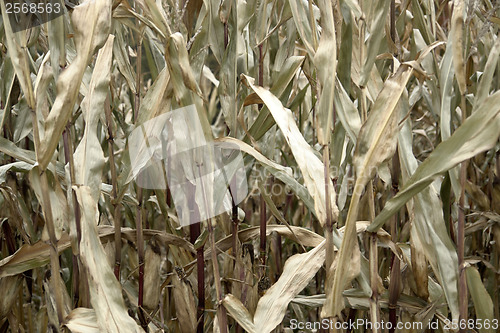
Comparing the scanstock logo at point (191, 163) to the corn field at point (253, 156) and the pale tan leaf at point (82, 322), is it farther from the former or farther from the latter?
the pale tan leaf at point (82, 322)

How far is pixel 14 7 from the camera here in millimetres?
575

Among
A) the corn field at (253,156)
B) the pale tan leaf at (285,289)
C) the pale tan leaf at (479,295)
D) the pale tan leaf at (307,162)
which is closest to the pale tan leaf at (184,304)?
the corn field at (253,156)

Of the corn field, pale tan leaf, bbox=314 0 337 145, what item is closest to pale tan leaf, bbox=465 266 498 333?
the corn field

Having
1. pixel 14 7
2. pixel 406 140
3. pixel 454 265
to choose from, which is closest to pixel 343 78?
pixel 406 140

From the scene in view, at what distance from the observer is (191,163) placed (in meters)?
0.60

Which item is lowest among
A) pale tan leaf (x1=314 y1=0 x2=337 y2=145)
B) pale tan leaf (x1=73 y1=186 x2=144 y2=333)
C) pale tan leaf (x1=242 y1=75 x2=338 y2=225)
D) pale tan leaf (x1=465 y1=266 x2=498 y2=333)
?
pale tan leaf (x1=465 y1=266 x2=498 y2=333)

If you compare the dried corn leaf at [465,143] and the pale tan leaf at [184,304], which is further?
the pale tan leaf at [184,304]

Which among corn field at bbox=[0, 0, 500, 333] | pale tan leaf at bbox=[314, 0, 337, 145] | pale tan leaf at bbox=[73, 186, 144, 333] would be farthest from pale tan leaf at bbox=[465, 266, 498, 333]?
pale tan leaf at bbox=[73, 186, 144, 333]

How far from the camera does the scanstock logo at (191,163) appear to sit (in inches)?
22.6

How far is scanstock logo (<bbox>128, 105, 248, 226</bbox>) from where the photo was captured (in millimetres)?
574

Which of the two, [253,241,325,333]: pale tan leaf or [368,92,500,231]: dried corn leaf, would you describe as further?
[253,241,325,333]: pale tan leaf

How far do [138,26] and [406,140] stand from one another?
1.25 ft

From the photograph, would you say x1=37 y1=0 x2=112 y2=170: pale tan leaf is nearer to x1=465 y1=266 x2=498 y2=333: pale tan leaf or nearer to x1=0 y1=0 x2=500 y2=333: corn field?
x1=0 y1=0 x2=500 y2=333: corn field

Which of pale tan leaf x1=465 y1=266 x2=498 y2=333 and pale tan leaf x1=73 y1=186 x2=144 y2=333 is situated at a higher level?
pale tan leaf x1=73 y1=186 x2=144 y2=333
